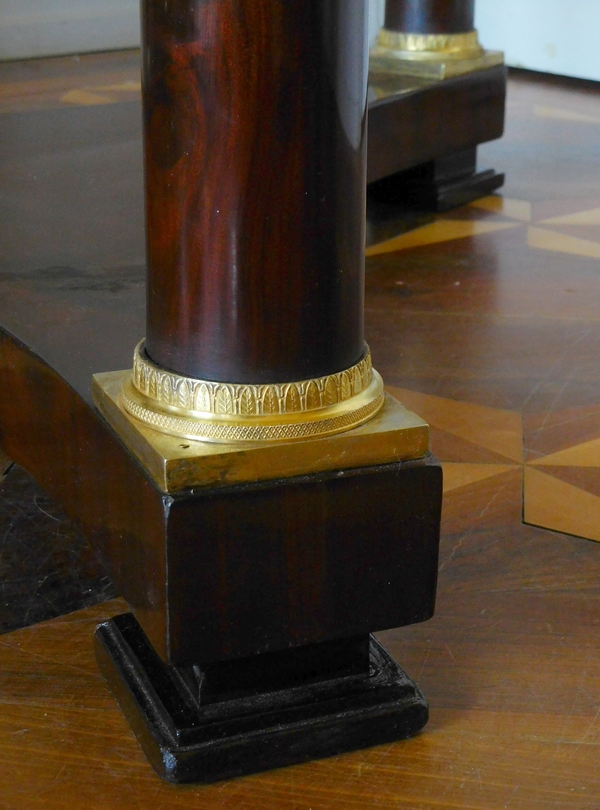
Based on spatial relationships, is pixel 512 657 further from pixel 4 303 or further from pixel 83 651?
pixel 4 303

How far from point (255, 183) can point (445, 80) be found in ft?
6.30

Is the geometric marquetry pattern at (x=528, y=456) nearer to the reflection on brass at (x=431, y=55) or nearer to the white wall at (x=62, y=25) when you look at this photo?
the reflection on brass at (x=431, y=55)

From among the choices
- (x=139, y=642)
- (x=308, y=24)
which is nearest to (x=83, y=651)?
(x=139, y=642)

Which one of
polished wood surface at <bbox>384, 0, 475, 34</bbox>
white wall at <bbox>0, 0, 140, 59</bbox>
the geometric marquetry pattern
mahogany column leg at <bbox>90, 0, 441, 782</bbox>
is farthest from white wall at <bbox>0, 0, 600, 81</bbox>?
mahogany column leg at <bbox>90, 0, 441, 782</bbox>

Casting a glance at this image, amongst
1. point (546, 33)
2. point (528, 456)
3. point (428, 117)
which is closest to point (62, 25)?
point (428, 117)

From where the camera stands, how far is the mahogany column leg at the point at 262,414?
0.88 m

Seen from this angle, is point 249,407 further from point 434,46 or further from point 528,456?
point 434,46

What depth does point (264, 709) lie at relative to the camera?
102 centimetres

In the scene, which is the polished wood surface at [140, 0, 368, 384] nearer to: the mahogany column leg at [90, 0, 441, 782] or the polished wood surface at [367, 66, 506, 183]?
the mahogany column leg at [90, 0, 441, 782]

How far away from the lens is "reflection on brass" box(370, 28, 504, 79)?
8.91 ft

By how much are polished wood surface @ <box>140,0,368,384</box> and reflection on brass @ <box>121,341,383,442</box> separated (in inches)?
0.5

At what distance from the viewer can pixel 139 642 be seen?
A: 1.11 metres

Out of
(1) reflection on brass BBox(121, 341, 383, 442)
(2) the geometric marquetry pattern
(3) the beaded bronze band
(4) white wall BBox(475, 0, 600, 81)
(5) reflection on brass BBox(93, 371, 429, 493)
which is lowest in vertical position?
(2) the geometric marquetry pattern

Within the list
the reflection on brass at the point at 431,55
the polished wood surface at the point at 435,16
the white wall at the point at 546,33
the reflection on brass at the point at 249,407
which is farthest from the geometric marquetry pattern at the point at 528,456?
the white wall at the point at 546,33
